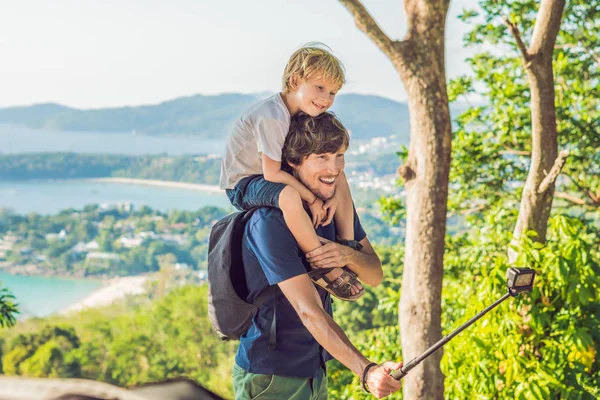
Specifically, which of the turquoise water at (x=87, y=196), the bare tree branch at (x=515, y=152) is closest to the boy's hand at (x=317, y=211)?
the bare tree branch at (x=515, y=152)

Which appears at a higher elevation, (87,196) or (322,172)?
(322,172)

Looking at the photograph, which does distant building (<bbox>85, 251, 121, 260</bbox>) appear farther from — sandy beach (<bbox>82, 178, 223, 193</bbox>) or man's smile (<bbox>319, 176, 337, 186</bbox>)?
man's smile (<bbox>319, 176, 337, 186</bbox>)

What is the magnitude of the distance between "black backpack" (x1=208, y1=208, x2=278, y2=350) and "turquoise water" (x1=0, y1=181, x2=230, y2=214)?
51514 mm

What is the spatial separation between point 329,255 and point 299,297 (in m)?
0.13

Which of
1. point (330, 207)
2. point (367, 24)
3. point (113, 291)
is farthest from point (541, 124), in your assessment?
point (113, 291)

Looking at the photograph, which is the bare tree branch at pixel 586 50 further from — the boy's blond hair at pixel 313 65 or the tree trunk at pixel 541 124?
the boy's blond hair at pixel 313 65

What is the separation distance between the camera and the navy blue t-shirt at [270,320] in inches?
55.1

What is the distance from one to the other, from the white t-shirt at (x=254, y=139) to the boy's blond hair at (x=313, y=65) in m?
0.07

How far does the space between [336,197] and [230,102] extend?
52740 mm

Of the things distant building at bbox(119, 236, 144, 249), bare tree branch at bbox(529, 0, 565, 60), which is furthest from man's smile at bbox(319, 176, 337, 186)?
distant building at bbox(119, 236, 144, 249)

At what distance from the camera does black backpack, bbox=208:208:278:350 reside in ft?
4.67

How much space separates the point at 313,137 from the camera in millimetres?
1484

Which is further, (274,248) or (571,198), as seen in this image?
(571,198)

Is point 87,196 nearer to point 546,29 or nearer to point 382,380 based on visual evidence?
point 546,29
